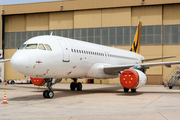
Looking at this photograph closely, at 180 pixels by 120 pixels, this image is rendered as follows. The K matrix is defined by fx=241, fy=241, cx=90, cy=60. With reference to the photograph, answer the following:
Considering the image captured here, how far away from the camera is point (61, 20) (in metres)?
36.8

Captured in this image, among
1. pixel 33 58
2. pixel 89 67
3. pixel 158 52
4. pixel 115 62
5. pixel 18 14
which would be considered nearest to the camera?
pixel 33 58

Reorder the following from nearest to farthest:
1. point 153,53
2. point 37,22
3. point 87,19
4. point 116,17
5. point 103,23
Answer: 1. point 153,53
2. point 116,17
3. point 103,23
4. point 87,19
5. point 37,22

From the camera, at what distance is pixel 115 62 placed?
22.0 meters

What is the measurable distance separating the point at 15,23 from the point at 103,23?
14.7 m

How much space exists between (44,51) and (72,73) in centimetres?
319

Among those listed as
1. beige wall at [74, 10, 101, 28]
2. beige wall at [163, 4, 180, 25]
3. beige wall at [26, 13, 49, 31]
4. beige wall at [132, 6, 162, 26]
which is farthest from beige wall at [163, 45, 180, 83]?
beige wall at [26, 13, 49, 31]

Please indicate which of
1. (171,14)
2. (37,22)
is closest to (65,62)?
(171,14)

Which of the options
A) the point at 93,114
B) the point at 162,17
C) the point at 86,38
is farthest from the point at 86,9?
the point at 93,114

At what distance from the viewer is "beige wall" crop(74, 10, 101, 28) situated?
3503cm

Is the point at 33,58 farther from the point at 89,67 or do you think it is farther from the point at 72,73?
the point at 89,67

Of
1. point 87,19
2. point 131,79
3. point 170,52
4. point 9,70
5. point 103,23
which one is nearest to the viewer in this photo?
point 131,79

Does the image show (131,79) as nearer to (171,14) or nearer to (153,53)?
(153,53)

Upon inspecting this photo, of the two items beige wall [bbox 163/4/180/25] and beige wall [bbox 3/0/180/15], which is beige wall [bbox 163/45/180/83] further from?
beige wall [bbox 3/0/180/15]

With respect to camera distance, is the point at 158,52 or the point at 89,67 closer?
the point at 89,67
